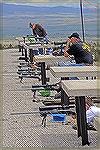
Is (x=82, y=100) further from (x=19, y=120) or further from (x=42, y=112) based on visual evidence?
(x=19, y=120)

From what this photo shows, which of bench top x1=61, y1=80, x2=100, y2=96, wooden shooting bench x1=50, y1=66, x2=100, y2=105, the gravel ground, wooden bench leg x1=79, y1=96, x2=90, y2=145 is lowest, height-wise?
the gravel ground

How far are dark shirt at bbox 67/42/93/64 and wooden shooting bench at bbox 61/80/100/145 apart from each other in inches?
73.4

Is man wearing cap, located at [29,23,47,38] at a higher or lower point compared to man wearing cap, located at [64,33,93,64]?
lower

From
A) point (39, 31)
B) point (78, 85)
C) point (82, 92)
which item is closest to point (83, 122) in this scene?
point (78, 85)

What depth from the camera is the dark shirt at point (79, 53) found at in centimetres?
679

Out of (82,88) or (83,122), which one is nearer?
(82,88)

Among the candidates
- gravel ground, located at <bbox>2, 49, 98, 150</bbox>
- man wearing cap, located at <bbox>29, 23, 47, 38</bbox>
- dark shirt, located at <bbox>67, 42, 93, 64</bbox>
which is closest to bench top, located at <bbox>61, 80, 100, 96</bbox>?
gravel ground, located at <bbox>2, 49, 98, 150</bbox>

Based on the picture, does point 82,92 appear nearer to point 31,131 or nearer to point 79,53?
point 31,131

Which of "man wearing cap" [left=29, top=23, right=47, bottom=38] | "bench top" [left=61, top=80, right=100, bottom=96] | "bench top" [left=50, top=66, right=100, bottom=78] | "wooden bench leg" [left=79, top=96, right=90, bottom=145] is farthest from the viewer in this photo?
"man wearing cap" [left=29, top=23, right=47, bottom=38]

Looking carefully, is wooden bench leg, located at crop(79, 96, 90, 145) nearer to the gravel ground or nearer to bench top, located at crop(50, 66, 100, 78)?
the gravel ground

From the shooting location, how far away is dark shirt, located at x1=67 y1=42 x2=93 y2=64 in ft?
22.3

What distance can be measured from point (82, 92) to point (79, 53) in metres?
2.47

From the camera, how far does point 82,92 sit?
4395 millimetres

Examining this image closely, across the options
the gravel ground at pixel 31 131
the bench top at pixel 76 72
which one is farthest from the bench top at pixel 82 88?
the bench top at pixel 76 72
